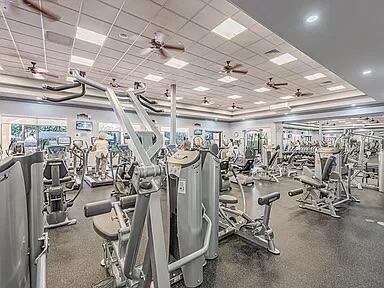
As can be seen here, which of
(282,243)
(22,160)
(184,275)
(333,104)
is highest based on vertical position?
(333,104)

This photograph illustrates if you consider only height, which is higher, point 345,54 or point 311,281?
point 345,54

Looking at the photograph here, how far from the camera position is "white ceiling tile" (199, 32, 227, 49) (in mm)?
4281

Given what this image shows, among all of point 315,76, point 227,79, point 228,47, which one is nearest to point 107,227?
point 228,47

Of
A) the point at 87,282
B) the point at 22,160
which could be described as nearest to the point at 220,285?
the point at 87,282

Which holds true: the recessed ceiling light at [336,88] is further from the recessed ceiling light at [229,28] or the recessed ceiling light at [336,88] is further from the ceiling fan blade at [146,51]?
the ceiling fan blade at [146,51]

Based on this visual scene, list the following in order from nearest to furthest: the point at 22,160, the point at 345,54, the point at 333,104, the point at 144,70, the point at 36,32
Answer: the point at 22,160 → the point at 345,54 → the point at 36,32 → the point at 144,70 → the point at 333,104

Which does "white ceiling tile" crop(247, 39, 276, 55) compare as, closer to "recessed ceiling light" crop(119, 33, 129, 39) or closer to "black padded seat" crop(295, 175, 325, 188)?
"recessed ceiling light" crop(119, 33, 129, 39)

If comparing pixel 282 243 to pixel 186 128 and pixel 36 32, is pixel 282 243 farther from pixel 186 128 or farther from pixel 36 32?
pixel 186 128

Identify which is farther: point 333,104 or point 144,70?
point 333,104

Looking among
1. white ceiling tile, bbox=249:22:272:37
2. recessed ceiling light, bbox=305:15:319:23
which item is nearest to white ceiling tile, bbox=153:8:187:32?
white ceiling tile, bbox=249:22:272:37

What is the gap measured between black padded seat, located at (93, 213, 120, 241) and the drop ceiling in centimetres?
311

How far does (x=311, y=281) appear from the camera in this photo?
6.70ft

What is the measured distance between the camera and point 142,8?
3.44 meters

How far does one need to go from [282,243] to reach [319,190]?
6.66 ft
